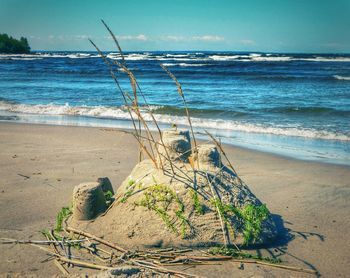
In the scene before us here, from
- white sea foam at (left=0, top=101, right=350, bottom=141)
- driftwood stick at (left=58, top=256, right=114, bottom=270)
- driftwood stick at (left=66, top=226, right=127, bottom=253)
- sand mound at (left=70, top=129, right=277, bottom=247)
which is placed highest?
sand mound at (left=70, top=129, right=277, bottom=247)

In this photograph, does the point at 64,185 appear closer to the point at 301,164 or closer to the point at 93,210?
the point at 93,210

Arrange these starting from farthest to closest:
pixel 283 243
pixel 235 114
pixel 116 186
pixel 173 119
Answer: pixel 235 114 < pixel 173 119 < pixel 116 186 < pixel 283 243

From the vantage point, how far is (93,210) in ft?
12.2

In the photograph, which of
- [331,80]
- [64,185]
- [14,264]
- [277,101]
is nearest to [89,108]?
[277,101]

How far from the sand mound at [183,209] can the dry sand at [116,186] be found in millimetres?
270

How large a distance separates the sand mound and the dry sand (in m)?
0.27

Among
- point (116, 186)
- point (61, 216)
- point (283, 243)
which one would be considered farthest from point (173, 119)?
point (283, 243)

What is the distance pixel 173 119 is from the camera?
36.9 ft

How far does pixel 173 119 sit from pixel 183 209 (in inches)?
314

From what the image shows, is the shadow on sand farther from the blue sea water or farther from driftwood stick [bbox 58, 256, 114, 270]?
the blue sea water

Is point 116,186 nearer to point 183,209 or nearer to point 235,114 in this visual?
point 183,209

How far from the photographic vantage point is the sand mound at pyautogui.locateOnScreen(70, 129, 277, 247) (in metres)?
3.30

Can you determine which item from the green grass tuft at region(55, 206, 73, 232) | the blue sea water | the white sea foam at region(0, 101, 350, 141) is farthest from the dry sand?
the white sea foam at region(0, 101, 350, 141)

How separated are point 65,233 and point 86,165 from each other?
8.09 ft
